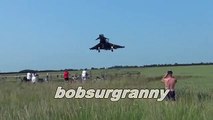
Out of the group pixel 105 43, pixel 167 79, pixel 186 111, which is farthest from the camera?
pixel 105 43

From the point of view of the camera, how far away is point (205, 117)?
6.73 m

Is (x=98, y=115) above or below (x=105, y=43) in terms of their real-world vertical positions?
below

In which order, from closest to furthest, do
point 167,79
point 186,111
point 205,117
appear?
point 205,117
point 186,111
point 167,79

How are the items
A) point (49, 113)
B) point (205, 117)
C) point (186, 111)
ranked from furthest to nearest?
point (49, 113), point (186, 111), point (205, 117)

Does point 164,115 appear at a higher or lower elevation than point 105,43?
lower

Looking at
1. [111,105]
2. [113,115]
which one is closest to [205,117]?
[113,115]

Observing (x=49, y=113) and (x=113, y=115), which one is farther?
(x=49, y=113)

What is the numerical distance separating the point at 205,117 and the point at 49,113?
2.45 meters

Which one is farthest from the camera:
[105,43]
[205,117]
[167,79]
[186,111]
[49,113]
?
[105,43]

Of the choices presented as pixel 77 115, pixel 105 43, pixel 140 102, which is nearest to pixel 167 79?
pixel 105 43

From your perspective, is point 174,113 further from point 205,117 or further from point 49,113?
point 49,113

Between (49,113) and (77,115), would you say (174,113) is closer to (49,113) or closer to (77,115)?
(77,115)

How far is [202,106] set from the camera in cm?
758

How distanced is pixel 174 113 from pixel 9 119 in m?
2.59
